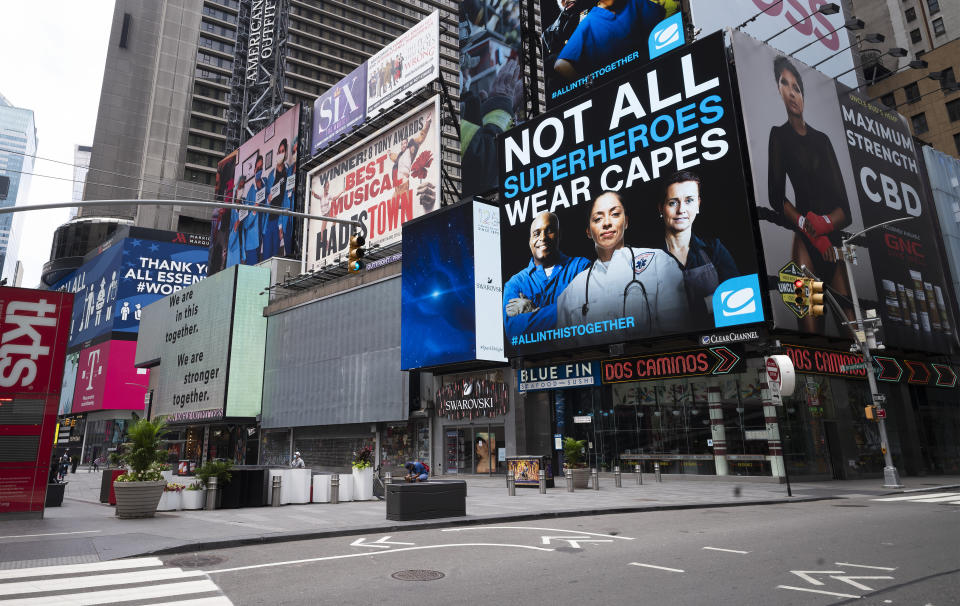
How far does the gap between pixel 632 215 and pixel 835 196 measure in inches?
412

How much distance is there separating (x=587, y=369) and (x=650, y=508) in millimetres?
16881

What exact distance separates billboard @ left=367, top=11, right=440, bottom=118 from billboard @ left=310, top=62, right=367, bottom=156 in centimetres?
114

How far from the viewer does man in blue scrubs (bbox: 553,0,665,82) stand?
3512 centimetres

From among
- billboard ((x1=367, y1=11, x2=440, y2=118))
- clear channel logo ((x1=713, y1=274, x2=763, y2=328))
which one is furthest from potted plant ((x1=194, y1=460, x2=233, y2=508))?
billboard ((x1=367, y1=11, x2=440, y2=118))

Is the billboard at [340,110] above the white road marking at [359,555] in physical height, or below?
above

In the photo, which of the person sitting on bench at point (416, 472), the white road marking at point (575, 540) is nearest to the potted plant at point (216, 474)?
the person sitting on bench at point (416, 472)

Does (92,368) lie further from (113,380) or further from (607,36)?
(607,36)

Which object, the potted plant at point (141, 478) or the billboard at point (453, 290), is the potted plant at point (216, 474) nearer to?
the potted plant at point (141, 478)

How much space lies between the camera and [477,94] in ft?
160

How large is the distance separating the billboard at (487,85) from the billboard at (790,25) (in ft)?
52.2

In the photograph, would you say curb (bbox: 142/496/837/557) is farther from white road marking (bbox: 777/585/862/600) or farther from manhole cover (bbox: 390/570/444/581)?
white road marking (bbox: 777/585/862/600)

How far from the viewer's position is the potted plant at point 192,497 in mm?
17875

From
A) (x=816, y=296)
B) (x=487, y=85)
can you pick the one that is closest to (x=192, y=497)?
(x=816, y=296)

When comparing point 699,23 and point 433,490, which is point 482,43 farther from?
point 433,490
